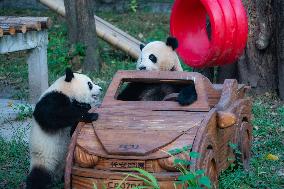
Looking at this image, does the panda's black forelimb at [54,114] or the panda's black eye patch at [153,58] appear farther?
the panda's black eye patch at [153,58]

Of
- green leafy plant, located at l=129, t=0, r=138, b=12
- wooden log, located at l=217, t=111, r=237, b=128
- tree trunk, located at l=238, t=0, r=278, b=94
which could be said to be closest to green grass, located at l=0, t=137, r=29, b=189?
wooden log, located at l=217, t=111, r=237, b=128

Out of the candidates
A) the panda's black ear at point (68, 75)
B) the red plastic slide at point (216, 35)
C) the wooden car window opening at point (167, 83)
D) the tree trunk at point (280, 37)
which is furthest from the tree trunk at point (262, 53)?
the panda's black ear at point (68, 75)

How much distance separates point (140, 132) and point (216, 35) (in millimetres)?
2945

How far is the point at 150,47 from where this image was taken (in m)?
6.04

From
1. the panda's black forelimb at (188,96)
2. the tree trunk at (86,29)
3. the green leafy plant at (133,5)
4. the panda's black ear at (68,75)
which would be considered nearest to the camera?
the panda's black forelimb at (188,96)

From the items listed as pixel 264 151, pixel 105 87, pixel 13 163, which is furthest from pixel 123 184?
pixel 105 87

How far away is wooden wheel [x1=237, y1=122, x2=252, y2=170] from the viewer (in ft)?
17.1

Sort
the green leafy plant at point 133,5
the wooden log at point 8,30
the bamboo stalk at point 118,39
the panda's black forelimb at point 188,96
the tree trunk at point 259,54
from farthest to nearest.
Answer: the green leafy plant at point 133,5
the bamboo stalk at point 118,39
the tree trunk at point 259,54
the wooden log at point 8,30
the panda's black forelimb at point 188,96

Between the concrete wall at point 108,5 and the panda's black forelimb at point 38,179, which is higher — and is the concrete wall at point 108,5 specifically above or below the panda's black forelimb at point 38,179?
below

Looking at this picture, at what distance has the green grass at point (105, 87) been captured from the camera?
5.19 metres

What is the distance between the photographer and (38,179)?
4.84 metres

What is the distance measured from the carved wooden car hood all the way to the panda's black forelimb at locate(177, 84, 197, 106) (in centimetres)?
12

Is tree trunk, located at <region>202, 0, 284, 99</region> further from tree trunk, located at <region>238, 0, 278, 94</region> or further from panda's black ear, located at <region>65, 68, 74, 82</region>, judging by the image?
panda's black ear, located at <region>65, 68, 74, 82</region>

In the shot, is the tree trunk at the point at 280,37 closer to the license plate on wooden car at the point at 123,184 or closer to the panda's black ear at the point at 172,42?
the panda's black ear at the point at 172,42
